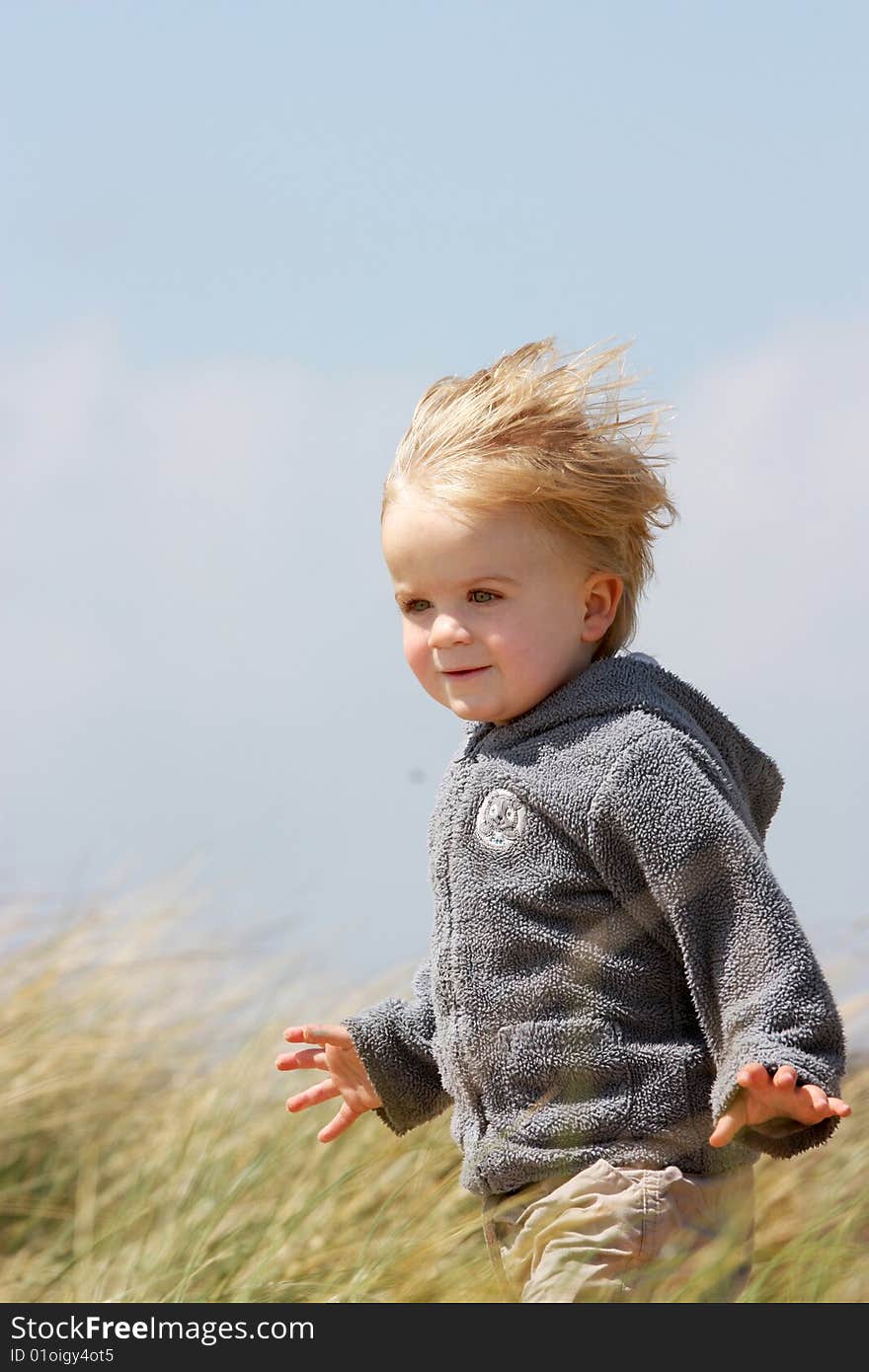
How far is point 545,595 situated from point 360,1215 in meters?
1.92

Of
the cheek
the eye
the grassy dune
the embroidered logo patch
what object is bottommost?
the grassy dune

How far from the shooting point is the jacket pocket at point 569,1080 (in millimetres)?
2395

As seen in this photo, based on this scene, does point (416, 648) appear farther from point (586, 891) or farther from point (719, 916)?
point (719, 916)

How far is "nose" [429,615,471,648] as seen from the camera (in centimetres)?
254

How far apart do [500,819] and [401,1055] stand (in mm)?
568

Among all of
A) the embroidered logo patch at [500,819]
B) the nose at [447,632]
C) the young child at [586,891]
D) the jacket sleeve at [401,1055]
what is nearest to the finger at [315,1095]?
the jacket sleeve at [401,1055]

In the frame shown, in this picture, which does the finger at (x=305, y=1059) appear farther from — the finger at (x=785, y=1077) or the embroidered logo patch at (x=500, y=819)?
the finger at (x=785, y=1077)

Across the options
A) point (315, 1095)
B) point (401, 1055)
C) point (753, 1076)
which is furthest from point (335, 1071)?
point (753, 1076)

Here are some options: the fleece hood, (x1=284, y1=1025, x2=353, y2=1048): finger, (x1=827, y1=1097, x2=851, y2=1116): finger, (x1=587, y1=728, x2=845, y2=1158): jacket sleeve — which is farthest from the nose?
(x1=827, y1=1097, x2=851, y2=1116): finger

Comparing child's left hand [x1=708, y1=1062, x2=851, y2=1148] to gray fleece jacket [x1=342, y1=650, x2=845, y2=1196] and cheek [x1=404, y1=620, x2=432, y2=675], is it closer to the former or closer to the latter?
gray fleece jacket [x1=342, y1=650, x2=845, y2=1196]

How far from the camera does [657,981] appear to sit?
2.41 meters
